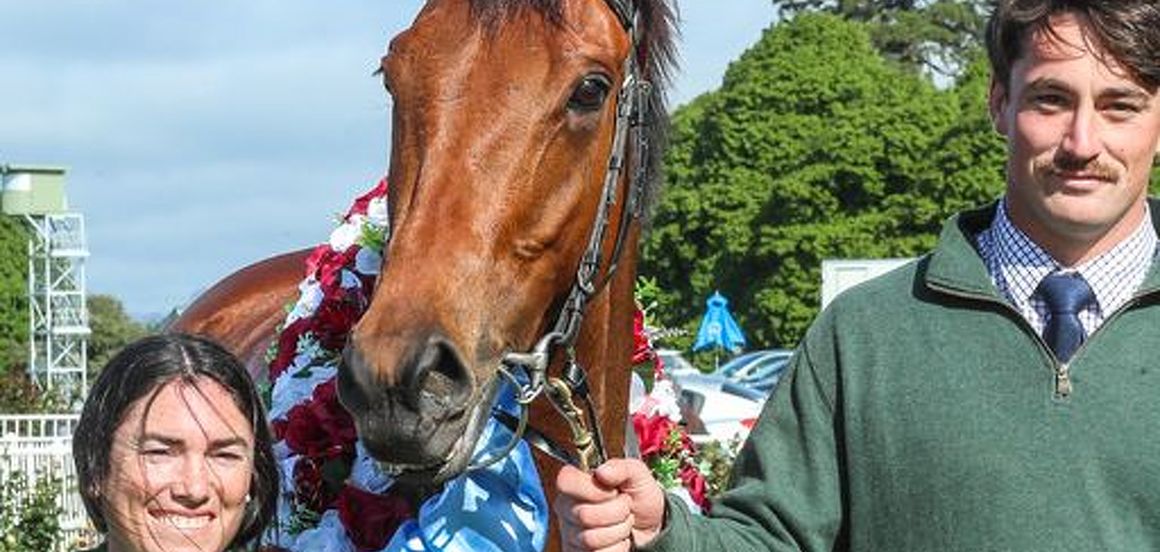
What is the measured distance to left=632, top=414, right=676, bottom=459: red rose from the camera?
4629 millimetres

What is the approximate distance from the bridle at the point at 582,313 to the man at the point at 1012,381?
34cm

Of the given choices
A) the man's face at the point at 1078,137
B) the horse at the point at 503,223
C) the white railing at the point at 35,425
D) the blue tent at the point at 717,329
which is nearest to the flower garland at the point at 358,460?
the horse at the point at 503,223

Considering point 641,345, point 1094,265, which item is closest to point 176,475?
point 1094,265

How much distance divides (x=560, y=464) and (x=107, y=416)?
1159 mm

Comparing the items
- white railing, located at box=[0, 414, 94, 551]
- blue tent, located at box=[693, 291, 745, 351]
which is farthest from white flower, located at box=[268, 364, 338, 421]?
blue tent, located at box=[693, 291, 745, 351]

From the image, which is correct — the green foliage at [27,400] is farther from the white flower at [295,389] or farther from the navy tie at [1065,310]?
the navy tie at [1065,310]

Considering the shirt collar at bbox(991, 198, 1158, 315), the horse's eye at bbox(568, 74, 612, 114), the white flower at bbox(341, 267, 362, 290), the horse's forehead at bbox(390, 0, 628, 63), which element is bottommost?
the shirt collar at bbox(991, 198, 1158, 315)

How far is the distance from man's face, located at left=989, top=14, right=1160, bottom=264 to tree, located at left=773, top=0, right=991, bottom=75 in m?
46.7

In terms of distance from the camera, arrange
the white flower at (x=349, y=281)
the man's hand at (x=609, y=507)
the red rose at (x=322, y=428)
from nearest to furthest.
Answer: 1. the man's hand at (x=609, y=507)
2. the red rose at (x=322, y=428)
3. the white flower at (x=349, y=281)

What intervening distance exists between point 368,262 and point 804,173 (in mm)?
30602

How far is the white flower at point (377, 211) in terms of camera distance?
15.8 feet

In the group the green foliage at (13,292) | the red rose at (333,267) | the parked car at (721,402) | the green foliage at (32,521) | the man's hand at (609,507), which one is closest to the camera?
the man's hand at (609,507)

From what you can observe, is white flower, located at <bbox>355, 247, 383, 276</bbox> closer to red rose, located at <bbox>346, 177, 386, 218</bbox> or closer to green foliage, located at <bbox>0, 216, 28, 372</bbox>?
red rose, located at <bbox>346, 177, 386, 218</bbox>

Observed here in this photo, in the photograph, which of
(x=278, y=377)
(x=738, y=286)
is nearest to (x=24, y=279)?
(x=738, y=286)
